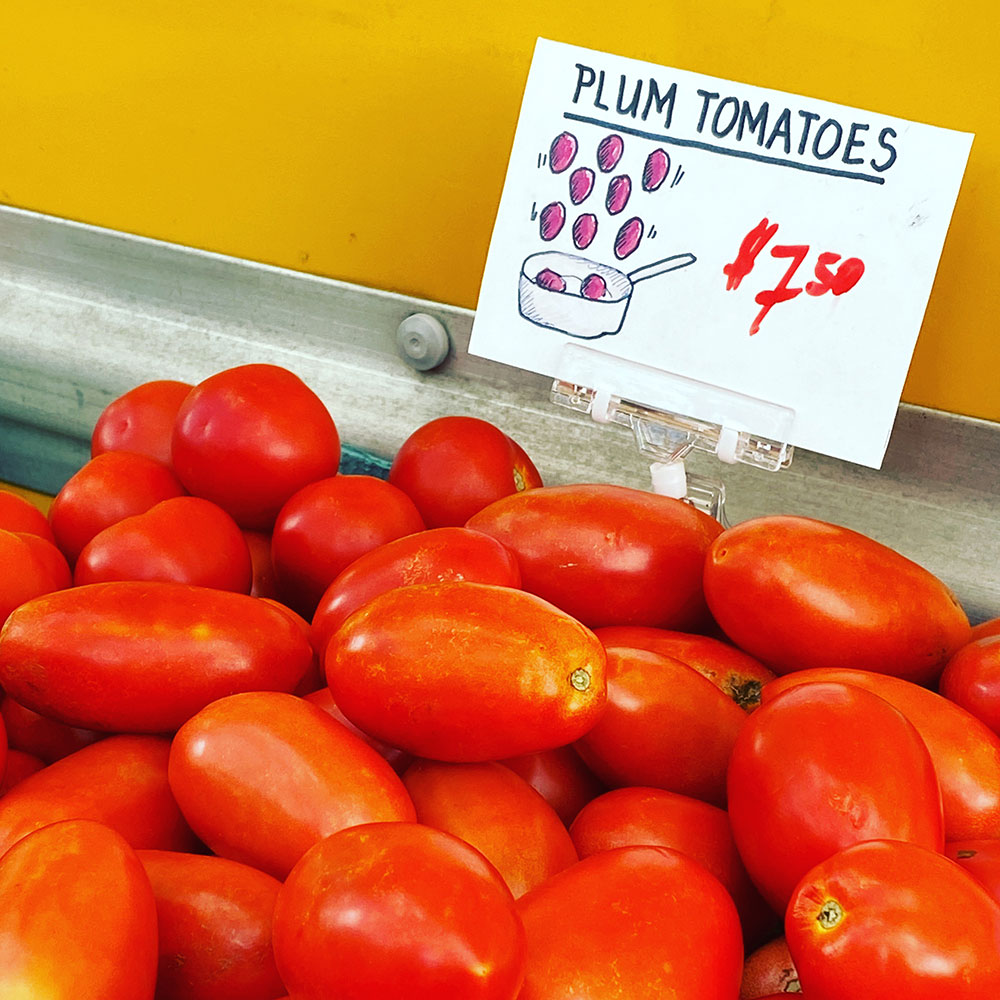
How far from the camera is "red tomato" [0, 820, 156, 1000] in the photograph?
427mm

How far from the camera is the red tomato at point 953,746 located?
25.1 inches

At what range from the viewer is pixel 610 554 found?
81 centimetres

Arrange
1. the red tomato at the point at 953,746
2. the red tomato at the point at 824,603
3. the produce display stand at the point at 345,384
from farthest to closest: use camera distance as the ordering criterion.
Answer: the produce display stand at the point at 345,384 → the red tomato at the point at 824,603 → the red tomato at the point at 953,746

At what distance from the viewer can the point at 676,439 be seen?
1151mm

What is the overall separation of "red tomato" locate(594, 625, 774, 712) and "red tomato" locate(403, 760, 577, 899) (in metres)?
0.16

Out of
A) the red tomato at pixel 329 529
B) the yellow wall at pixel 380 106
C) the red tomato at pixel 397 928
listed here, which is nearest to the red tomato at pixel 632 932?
the red tomato at pixel 397 928

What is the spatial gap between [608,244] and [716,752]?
62cm

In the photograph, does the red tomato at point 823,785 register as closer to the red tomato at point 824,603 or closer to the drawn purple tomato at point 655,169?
the red tomato at point 824,603

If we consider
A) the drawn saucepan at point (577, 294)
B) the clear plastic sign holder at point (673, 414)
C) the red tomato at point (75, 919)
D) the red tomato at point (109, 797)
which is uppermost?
the drawn saucepan at point (577, 294)

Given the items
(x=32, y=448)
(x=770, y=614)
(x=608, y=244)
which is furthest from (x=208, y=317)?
(x=770, y=614)

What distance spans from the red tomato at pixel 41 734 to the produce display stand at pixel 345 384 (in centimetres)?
61

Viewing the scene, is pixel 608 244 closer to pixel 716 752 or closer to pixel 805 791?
pixel 716 752

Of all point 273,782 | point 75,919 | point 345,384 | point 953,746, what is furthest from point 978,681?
point 345,384

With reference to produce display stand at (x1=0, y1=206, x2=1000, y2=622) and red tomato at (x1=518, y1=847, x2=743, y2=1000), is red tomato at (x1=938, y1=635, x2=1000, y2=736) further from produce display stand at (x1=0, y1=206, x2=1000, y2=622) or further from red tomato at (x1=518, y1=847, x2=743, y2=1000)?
produce display stand at (x1=0, y1=206, x2=1000, y2=622)
